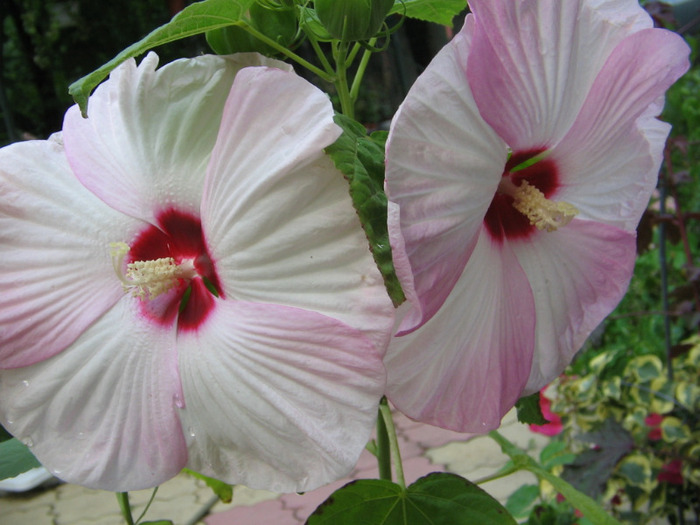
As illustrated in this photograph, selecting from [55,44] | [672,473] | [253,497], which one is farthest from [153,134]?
[55,44]

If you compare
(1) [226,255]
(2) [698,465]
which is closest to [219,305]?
(1) [226,255]

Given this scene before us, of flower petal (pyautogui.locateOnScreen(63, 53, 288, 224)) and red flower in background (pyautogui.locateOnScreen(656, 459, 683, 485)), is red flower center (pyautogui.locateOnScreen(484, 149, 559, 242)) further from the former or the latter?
red flower in background (pyautogui.locateOnScreen(656, 459, 683, 485))

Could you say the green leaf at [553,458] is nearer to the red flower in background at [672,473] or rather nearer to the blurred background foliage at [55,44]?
the red flower in background at [672,473]

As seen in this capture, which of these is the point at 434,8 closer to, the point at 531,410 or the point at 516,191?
the point at 516,191

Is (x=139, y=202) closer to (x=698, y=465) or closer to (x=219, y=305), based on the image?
(x=219, y=305)

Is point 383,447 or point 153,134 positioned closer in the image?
point 153,134
